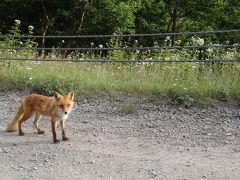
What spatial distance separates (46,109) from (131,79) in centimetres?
357

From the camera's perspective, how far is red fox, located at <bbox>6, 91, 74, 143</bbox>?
679 centimetres

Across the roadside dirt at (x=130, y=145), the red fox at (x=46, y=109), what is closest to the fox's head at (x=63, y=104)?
the red fox at (x=46, y=109)

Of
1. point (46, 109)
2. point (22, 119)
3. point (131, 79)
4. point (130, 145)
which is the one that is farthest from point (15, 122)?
point (131, 79)

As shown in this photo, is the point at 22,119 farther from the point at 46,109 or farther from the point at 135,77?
the point at 135,77

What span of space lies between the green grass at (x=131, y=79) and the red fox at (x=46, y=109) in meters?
1.97

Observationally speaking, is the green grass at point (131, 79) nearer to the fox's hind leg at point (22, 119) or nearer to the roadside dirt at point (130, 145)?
the roadside dirt at point (130, 145)

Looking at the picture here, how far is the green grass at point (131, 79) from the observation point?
900 centimetres

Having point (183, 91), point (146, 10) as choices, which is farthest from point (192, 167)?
point (146, 10)

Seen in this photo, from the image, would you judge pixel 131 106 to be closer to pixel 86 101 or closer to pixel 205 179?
pixel 86 101

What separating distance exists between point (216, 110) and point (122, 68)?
3.61 metres

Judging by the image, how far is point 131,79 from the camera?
10.2 metres

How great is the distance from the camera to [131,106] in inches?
332

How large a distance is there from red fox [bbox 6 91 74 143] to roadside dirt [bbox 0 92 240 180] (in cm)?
17

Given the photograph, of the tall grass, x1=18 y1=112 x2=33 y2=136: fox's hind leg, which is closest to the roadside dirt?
x1=18 y1=112 x2=33 y2=136: fox's hind leg
